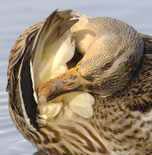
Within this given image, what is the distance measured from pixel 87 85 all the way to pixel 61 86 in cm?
14

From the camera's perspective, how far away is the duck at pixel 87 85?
18.2 feet

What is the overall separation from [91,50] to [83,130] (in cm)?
49

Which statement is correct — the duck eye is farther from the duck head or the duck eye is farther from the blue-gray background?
the blue-gray background

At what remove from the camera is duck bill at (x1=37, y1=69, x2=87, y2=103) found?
5547 mm

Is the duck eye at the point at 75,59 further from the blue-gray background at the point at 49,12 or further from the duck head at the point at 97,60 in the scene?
the blue-gray background at the point at 49,12

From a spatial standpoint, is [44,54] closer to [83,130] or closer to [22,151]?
[83,130]

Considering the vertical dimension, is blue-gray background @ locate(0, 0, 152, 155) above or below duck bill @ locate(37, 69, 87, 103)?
below

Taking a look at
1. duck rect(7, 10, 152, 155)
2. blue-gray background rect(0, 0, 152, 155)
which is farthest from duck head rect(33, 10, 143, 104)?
blue-gray background rect(0, 0, 152, 155)

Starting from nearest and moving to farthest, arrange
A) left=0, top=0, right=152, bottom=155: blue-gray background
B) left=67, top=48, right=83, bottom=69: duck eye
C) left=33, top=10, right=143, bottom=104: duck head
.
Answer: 1. left=33, top=10, right=143, bottom=104: duck head
2. left=67, top=48, right=83, bottom=69: duck eye
3. left=0, top=0, right=152, bottom=155: blue-gray background

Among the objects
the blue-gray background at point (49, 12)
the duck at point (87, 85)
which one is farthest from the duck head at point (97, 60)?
the blue-gray background at point (49, 12)

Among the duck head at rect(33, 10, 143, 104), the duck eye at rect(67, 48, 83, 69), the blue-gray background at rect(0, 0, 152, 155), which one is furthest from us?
the blue-gray background at rect(0, 0, 152, 155)

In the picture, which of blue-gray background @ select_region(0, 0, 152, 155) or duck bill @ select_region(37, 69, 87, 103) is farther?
blue-gray background @ select_region(0, 0, 152, 155)

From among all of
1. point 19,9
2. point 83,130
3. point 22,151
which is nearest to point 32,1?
point 19,9

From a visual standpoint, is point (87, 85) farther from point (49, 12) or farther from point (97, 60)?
point (49, 12)
